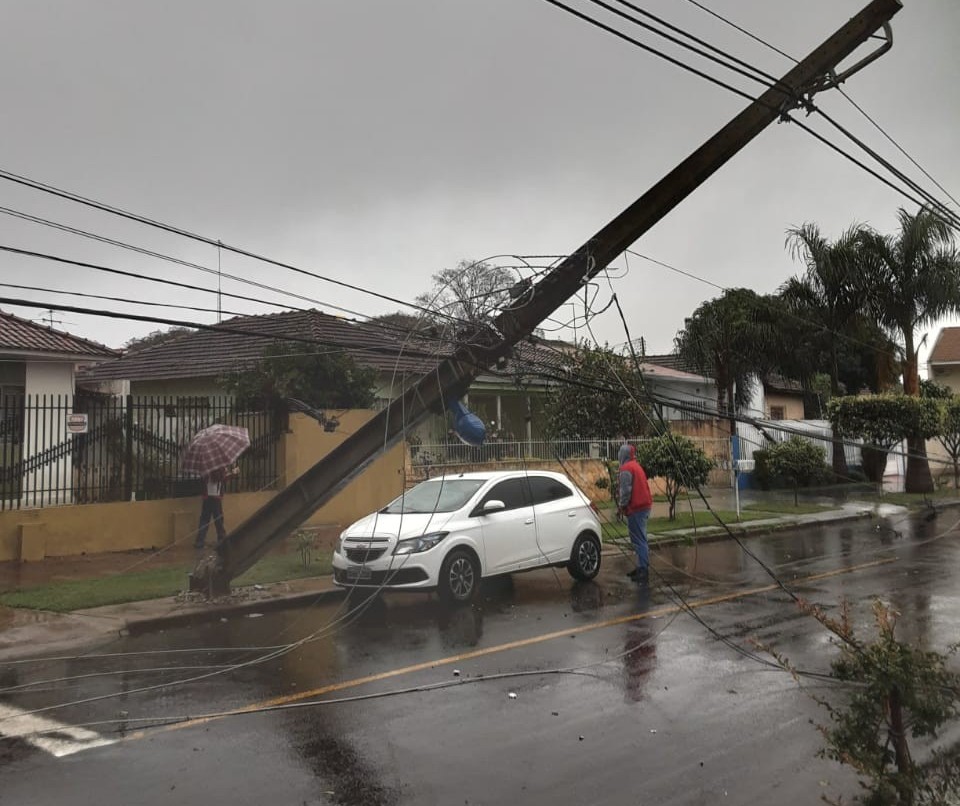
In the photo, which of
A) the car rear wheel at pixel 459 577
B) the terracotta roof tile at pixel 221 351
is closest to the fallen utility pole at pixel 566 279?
the car rear wheel at pixel 459 577

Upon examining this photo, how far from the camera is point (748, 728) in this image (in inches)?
223

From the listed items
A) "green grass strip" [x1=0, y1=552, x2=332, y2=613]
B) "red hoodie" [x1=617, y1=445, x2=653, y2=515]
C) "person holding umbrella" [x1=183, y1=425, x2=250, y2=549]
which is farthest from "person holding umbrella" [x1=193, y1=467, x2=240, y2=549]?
"red hoodie" [x1=617, y1=445, x2=653, y2=515]

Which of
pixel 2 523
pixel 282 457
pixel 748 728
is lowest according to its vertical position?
pixel 748 728

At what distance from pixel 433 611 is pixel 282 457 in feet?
26.4

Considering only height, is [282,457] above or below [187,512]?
above

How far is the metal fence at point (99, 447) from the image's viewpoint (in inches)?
539

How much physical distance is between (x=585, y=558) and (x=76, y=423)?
8.79m

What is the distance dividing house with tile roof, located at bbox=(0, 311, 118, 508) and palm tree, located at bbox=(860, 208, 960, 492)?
A: 22.0 metres

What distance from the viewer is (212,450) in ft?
45.6

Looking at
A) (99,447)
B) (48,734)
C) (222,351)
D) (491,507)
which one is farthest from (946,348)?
(48,734)

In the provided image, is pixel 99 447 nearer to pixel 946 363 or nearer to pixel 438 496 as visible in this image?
pixel 438 496

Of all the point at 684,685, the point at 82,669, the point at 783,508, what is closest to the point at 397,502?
the point at 82,669

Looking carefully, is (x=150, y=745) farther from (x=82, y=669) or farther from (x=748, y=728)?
(x=748, y=728)

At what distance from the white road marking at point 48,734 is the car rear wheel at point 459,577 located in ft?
15.1
